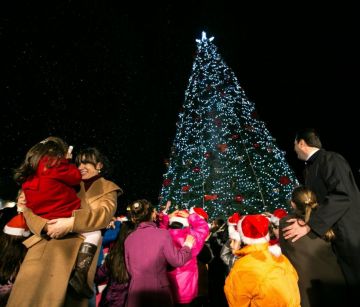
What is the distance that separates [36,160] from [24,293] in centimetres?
91

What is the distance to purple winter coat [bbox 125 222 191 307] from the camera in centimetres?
260

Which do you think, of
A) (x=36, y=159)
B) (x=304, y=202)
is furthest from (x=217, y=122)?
(x=36, y=159)

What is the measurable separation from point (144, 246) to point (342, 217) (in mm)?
1938

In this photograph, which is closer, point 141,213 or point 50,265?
point 50,265

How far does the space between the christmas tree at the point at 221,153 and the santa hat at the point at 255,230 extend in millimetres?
9957

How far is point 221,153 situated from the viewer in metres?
13.1

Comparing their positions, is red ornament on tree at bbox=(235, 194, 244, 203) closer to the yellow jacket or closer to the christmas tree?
→ the christmas tree

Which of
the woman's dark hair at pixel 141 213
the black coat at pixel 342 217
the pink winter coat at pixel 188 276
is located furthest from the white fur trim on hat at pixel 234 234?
the woman's dark hair at pixel 141 213

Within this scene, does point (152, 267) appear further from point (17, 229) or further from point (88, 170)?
point (17, 229)

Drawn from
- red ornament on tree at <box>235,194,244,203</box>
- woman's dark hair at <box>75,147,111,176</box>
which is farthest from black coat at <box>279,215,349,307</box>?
red ornament on tree at <box>235,194,244,203</box>

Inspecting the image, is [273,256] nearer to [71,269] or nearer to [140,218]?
[140,218]

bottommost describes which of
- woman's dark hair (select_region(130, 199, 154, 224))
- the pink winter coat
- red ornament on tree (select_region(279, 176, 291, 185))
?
red ornament on tree (select_region(279, 176, 291, 185))

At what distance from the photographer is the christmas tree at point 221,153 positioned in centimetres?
1242

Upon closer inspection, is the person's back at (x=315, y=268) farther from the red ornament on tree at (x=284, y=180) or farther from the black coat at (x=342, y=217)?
the red ornament on tree at (x=284, y=180)
